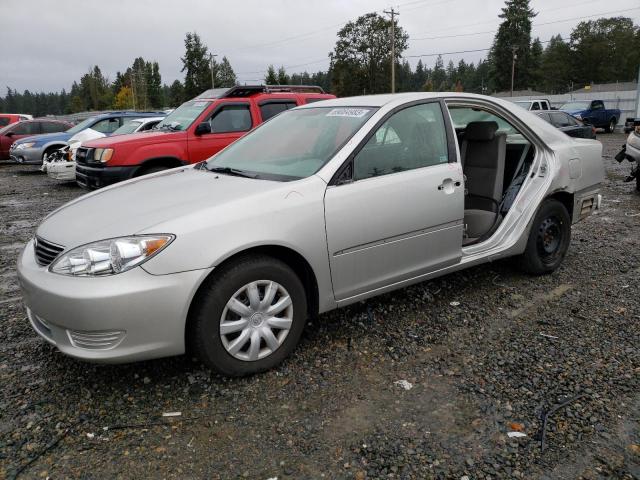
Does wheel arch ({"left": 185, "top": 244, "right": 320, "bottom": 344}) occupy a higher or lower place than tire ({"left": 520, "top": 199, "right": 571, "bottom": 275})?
higher

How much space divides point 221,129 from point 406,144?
18.9ft

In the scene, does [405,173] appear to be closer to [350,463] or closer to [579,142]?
[350,463]

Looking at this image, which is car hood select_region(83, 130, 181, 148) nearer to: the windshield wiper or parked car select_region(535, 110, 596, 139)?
the windshield wiper

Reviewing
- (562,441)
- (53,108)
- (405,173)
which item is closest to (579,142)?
(405,173)

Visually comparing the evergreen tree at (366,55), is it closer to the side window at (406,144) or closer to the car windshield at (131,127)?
the car windshield at (131,127)

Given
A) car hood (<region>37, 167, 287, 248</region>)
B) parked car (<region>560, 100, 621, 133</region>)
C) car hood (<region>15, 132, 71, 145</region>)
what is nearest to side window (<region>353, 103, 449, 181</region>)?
car hood (<region>37, 167, 287, 248</region>)

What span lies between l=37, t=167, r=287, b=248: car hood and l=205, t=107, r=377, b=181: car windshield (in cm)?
22

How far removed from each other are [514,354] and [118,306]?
2445mm

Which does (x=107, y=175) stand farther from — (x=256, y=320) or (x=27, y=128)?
(x=27, y=128)

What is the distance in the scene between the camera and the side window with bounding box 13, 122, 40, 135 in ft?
55.6

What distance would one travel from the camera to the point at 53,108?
122 m

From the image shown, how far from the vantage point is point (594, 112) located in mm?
26906

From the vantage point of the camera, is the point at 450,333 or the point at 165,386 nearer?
the point at 165,386

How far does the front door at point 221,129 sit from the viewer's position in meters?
8.59
